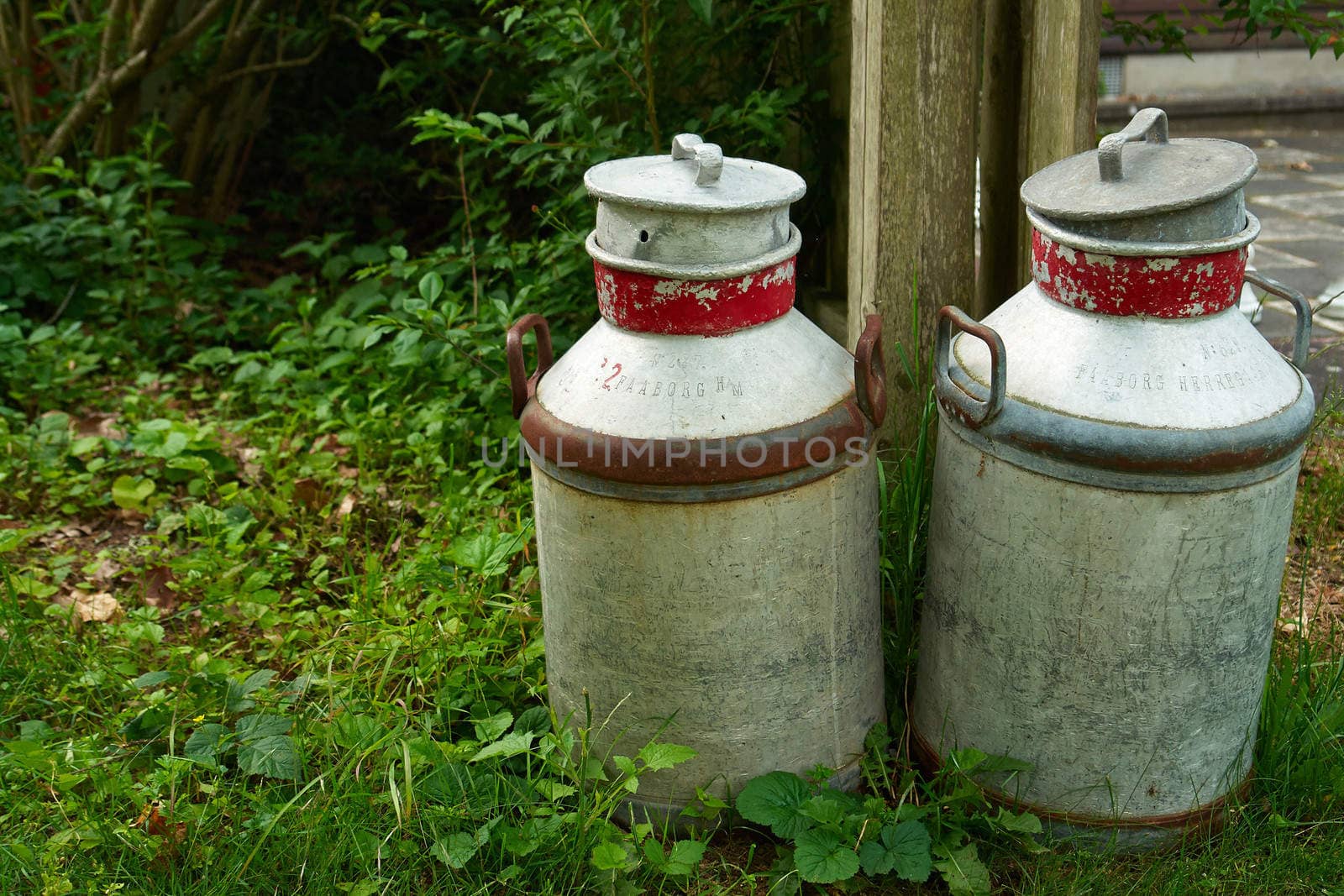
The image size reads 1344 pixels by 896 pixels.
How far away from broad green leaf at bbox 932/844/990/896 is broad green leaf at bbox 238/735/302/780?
1179mm

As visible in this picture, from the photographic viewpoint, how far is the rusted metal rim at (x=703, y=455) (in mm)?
1969

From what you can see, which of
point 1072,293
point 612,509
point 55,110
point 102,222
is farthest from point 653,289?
point 55,110

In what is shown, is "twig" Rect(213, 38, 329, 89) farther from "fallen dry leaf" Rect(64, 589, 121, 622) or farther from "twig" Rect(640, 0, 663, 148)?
"fallen dry leaf" Rect(64, 589, 121, 622)

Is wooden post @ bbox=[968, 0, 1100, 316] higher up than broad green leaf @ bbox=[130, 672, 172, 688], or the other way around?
wooden post @ bbox=[968, 0, 1100, 316]

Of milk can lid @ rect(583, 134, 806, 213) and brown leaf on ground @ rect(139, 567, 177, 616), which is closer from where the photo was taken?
milk can lid @ rect(583, 134, 806, 213)

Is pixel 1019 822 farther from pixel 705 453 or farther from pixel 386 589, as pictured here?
pixel 386 589

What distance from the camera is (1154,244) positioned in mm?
1865

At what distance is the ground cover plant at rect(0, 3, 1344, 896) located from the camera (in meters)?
2.09

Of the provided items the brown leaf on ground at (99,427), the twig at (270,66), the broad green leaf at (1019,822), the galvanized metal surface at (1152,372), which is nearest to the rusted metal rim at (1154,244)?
the galvanized metal surface at (1152,372)

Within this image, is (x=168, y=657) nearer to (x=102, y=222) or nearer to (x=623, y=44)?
(x=623, y=44)

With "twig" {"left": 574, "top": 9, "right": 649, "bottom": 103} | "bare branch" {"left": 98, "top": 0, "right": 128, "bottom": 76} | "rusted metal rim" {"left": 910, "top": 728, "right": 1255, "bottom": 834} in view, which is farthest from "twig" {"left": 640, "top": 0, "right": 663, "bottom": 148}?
"bare branch" {"left": 98, "top": 0, "right": 128, "bottom": 76}

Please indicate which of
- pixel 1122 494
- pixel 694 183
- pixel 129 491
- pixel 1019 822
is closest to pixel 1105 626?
pixel 1122 494

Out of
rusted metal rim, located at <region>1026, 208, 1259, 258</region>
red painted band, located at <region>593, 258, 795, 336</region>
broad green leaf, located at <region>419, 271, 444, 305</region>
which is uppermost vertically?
rusted metal rim, located at <region>1026, 208, 1259, 258</region>

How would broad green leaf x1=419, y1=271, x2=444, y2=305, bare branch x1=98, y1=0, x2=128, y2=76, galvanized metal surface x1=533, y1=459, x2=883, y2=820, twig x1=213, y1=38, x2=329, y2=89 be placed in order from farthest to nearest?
twig x1=213, y1=38, x2=329, y2=89
bare branch x1=98, y1=0, x2=128, y2=76
broad green leaf x1=419, y1=271, x2=444, y2=305
galvanized metal surface x1=533, y1=459, x2=883, y2=820
